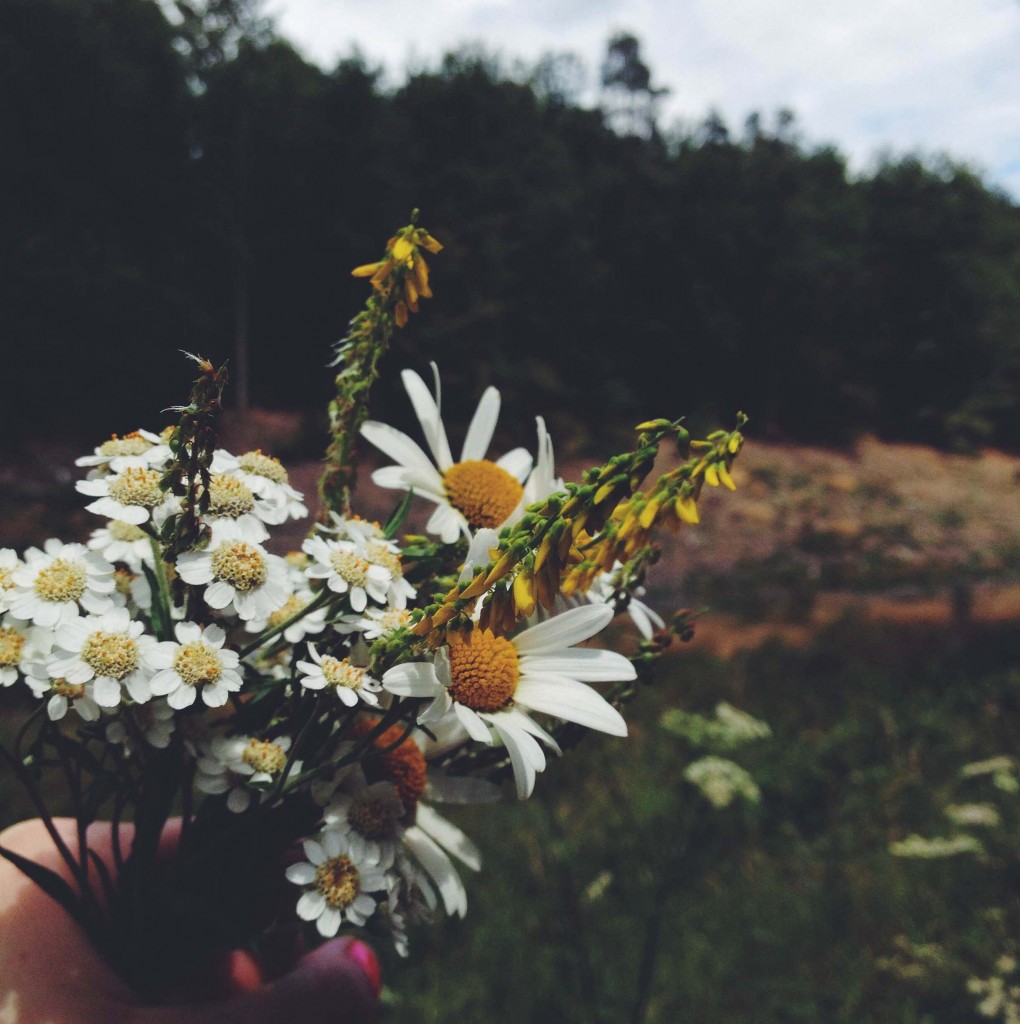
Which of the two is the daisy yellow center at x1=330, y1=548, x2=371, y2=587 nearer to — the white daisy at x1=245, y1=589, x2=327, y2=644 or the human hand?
the white daisy at x1=245, y1=589, x2=327, y2=644

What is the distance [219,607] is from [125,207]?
8.63 m

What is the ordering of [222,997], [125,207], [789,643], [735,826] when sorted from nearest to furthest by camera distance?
[222,997] → [735,826] → [789,643] → [125,207]

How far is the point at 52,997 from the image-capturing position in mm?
784

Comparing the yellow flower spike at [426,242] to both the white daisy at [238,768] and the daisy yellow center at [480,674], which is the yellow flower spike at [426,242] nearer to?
the daisy yellow center at [480,674]

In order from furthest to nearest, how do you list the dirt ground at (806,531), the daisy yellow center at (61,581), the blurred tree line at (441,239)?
the blurred tree line at (441,239)
the dirt ground at (806,531)
the daisy yellow center at (61,581)

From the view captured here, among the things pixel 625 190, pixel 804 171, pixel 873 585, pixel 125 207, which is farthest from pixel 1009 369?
pixel 125 207

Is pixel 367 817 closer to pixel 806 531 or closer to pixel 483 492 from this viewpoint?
pixel 483 492

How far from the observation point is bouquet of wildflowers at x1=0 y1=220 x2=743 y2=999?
0.64 m

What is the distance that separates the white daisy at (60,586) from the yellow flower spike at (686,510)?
1.47ft

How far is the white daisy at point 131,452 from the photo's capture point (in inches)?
27.8

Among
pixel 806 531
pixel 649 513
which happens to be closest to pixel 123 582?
pixel 649 513

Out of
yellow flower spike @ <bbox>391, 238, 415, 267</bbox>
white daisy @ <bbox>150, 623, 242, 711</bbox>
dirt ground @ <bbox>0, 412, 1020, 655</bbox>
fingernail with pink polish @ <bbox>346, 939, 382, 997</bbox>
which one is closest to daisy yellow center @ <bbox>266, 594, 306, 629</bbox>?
white daisy @ <bbox>150, 623, 242, 711</bbox>


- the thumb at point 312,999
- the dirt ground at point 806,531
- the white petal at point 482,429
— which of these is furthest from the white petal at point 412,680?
the dirt ground at point 806,531

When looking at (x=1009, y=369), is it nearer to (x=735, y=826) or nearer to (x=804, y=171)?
(x=804, y=171)
